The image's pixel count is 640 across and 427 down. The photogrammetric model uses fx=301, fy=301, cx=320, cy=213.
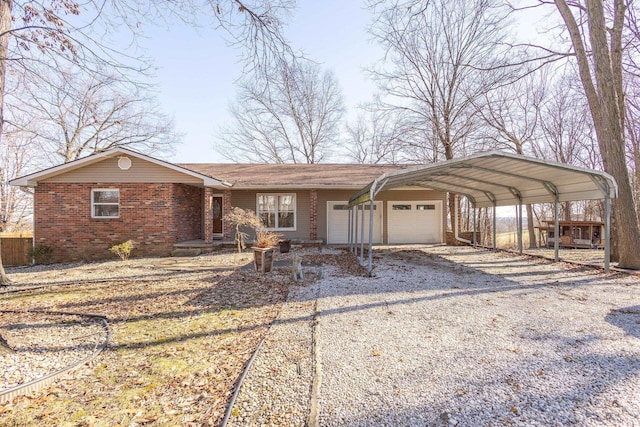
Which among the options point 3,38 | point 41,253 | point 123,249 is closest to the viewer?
point 3,38

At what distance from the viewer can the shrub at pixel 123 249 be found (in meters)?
9.84

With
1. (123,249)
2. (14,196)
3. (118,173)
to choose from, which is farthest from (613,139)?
(14,196)

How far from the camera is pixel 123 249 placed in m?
9.88

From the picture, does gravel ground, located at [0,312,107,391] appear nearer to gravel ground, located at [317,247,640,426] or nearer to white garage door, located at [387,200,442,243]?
gravel ground, located at [317,247,640,426]

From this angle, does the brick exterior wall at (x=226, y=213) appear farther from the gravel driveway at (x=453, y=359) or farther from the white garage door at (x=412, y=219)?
the gravel driveway at (x=453, y=359)

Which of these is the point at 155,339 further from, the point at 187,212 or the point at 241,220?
the point at 187,212

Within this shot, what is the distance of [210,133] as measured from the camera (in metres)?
24.0

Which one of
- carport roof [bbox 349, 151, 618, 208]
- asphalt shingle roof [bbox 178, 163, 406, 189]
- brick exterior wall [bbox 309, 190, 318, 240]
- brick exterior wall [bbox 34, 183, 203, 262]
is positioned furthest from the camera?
brick exterior wall [bbox 309, 190, 318, 240]

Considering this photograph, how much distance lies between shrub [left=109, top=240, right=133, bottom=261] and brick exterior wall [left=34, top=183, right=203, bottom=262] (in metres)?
0.56

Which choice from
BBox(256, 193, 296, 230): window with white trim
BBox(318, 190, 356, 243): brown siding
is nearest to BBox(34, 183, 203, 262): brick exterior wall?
BBox(256, 193, 296, 230): window with white trim

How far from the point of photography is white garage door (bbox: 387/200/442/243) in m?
14.0

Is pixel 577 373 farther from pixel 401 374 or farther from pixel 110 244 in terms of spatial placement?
pixel 110 244

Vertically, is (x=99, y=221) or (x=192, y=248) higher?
(x=99, y=221)

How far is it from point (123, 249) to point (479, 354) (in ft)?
34.6
